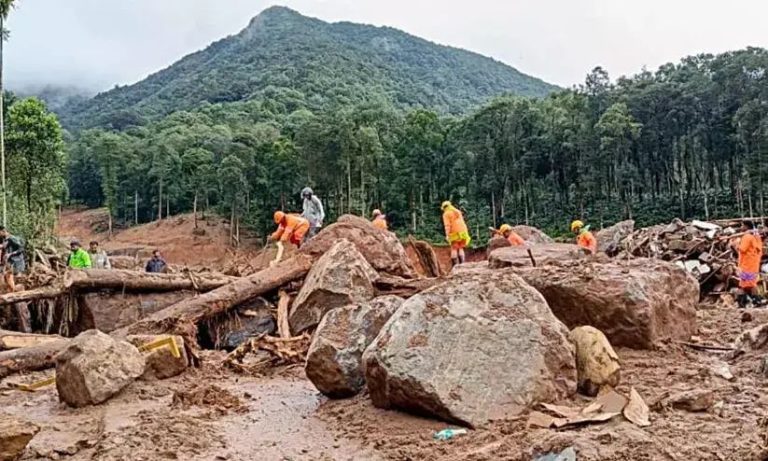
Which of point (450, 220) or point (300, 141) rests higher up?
point (300, 141)

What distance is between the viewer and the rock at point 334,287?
10.3 meters

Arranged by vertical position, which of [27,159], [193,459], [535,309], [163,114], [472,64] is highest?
[472,64]

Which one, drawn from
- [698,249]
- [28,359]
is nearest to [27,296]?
[28,359]

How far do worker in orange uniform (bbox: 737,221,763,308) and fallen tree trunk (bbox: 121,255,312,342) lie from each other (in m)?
7.03

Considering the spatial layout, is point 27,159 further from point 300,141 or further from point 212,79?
point 212,79

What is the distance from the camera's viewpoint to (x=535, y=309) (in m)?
6.56

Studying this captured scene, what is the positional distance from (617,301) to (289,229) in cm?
759

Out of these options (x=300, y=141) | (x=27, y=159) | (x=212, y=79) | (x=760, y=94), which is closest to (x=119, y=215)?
(x=300, y=141)

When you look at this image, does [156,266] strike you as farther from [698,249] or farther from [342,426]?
[698,249]

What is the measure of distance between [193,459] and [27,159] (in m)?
32.8

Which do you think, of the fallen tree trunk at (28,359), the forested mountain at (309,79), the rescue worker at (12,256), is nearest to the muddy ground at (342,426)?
the fallen tree trunk at (28,359)

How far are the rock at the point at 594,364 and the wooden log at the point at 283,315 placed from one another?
476 centimetres

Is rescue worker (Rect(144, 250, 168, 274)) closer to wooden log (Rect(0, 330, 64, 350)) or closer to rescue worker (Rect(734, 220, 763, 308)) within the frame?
wooden log (Rect(0, 330, 64, 350))

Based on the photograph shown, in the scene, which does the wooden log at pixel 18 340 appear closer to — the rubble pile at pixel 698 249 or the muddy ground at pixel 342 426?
the muddy ground at pixel 342 426
